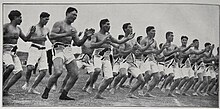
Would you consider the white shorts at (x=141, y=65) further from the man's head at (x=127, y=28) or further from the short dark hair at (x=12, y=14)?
the short dark hair at (x=12, y=14)

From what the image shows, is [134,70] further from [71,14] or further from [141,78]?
[71,14]

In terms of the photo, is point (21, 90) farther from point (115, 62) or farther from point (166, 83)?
point (166, 83)

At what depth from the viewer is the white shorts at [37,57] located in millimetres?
2041

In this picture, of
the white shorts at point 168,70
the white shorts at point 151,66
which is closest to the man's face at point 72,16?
the white shorts at point 151,66

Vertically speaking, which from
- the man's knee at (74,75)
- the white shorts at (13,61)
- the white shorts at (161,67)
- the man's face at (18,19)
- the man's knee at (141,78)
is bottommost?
the man's knee at (141,78)

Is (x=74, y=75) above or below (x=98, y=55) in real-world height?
below

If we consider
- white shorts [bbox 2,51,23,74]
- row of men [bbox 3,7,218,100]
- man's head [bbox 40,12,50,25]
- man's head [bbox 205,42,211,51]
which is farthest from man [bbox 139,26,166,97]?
white shorts [bbox 2,51,23,74]

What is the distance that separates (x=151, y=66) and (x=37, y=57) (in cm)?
66

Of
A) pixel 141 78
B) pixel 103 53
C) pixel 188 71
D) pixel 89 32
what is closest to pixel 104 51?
pixel 103 53

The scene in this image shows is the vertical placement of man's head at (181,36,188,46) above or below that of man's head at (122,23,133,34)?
below

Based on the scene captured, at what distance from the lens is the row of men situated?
6.72ft

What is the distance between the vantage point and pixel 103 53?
206cm

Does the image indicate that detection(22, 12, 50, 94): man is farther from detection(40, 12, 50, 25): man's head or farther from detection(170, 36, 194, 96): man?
detection(170, 36, 194, 96): man

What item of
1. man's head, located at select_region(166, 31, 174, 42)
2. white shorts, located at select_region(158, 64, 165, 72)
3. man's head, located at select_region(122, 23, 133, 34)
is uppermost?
man's head, located at select_region(122, 23, 133, 34)
